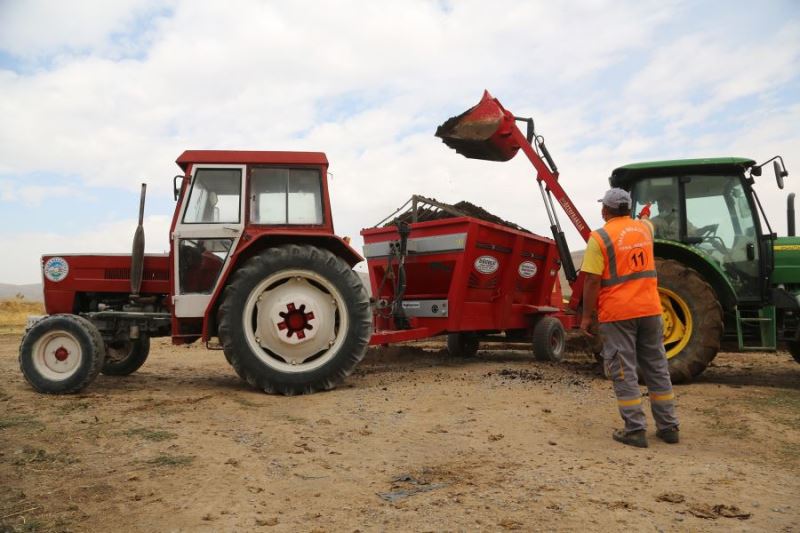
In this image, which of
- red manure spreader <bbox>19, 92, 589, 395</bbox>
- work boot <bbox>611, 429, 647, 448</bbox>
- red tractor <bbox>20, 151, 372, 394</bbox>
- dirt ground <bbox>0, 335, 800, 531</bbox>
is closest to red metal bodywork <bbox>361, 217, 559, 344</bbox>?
red manure spreader <bbox>19, 92, 589, 395</bbox>

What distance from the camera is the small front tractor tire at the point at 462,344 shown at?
8.75 m

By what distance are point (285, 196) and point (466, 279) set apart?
234cm

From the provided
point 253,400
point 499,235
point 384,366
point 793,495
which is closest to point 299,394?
point 253,400

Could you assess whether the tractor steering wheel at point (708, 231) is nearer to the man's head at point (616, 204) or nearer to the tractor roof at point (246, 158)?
the man's head at point (616, 204)

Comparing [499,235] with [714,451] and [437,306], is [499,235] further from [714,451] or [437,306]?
[714,451]

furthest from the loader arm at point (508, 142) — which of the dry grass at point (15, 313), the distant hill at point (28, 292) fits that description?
the distant hill at point (28, 292)

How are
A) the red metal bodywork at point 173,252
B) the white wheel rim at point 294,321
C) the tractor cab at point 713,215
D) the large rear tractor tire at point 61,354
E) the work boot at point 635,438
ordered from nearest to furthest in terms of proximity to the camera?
the work boot at point 635,438 < the large rear tractor tire at point 61,354 < the white wheel rim at point 294,321 < the red metal bodywork at point 173,252 < the tractor cab at point 713,215

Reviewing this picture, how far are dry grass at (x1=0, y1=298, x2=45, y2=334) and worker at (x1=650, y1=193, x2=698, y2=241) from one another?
15.3m

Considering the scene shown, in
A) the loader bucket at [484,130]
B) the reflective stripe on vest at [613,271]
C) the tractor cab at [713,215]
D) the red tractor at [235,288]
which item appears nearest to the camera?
the reflective stripe on vest at [613,271]

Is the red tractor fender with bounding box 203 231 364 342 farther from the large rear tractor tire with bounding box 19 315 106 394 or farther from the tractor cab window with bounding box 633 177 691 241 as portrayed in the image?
the tractor cab window with bounding box 633 177 691 241

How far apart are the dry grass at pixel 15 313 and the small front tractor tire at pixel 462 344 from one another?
12.4 m

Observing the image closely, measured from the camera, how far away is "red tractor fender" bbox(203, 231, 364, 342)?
5.62 meters

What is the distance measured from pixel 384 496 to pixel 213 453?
47.3 inches

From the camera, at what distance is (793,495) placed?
3027 millimetres
